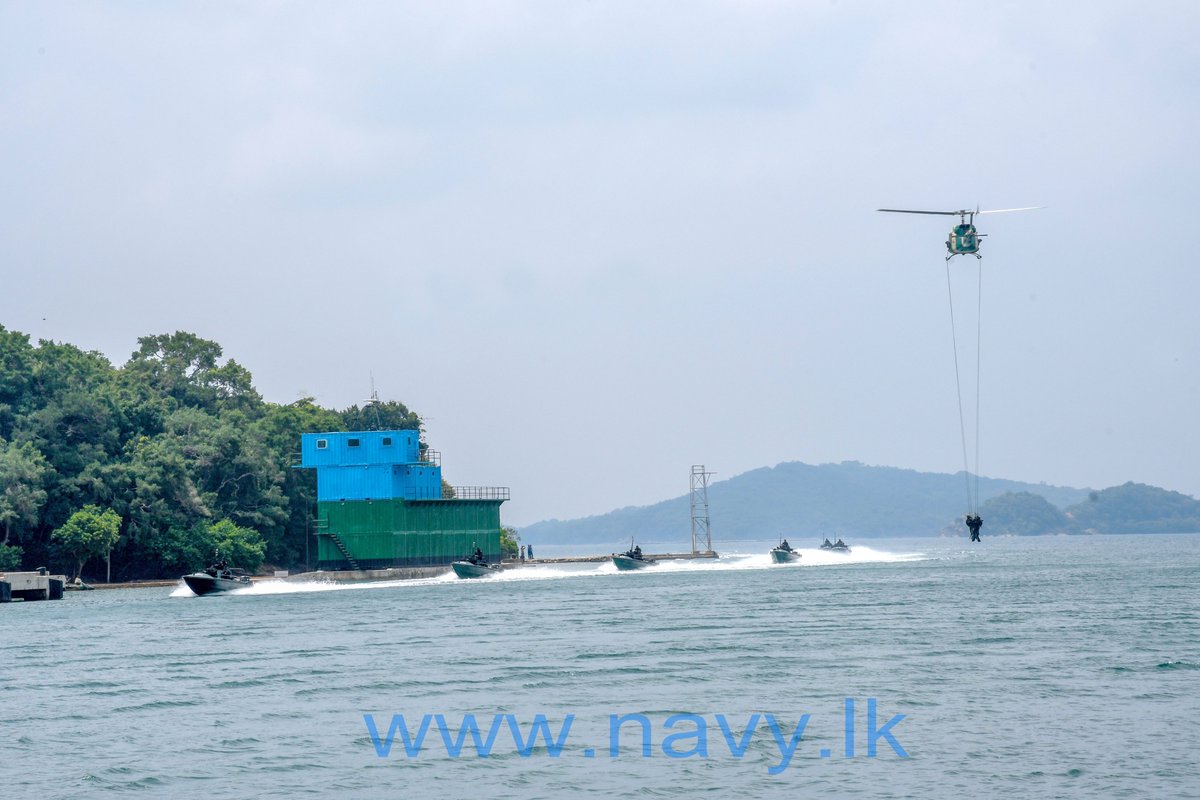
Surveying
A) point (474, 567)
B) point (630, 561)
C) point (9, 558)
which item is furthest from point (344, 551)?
point (630, 561)

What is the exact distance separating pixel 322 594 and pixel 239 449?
25.1 meters

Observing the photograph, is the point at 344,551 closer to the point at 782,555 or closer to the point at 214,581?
the point at 214,581

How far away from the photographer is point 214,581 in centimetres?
8038

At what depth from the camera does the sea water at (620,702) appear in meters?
24.0

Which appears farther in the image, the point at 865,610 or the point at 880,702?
the point at 865,610

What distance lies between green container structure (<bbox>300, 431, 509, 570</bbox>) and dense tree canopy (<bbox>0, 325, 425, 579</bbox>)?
24.1ft

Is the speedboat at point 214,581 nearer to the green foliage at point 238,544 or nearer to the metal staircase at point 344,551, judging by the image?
the metal staircase at point 344,551

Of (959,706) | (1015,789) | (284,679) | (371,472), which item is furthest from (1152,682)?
(371,472)

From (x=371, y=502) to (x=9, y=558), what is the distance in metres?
21.6

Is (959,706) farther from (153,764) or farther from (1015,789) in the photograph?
(153,764)

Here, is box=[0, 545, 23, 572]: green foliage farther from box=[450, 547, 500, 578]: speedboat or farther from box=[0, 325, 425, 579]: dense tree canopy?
box=[450, 547, 500, 578]: speedboat

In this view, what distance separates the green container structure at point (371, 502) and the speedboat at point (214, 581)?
11323 millimetres

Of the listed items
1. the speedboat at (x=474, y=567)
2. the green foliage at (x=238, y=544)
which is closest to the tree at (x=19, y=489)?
the green foliage at (x=238, y=544)

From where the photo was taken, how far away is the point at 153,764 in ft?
85.8
